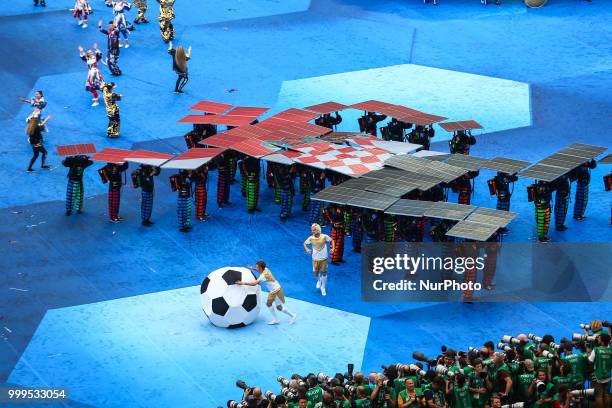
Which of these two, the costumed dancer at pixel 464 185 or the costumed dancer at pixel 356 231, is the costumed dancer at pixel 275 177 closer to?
the costumed dancer at pixel 356 231

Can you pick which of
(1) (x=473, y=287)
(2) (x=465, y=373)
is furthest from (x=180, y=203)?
(2) (x=465, y=373)

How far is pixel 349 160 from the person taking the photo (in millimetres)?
33750

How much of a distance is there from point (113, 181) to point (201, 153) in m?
2.59

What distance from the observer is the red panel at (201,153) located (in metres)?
34.0

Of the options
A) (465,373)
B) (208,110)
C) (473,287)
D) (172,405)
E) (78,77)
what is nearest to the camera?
(465,373)

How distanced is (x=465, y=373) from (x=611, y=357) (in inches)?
114

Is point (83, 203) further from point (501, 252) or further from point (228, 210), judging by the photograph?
point (501, 252)

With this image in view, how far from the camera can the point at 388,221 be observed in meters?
31.0

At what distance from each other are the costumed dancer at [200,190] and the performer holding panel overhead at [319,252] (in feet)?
16.8

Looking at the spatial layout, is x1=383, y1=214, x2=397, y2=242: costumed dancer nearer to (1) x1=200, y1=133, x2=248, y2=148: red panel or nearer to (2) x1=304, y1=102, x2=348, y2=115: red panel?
(1) x1=200, y1=133, x2=248, y2=148: red panel

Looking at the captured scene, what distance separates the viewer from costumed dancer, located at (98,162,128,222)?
33.7 meters

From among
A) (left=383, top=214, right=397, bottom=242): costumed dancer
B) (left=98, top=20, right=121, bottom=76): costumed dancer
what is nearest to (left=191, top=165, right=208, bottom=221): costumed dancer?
(left=383, top=214, right=397, bottom=242): costumed dancer

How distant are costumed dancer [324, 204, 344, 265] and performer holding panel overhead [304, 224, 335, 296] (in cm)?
138

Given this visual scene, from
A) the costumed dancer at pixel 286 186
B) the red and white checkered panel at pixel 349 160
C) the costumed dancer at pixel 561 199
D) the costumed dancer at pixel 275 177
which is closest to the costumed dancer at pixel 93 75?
the costumed dancer at pixel 275 177
